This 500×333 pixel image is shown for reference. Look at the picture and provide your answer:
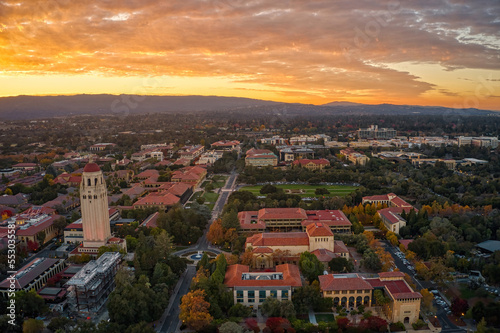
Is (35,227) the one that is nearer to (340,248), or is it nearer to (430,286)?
(340,248)

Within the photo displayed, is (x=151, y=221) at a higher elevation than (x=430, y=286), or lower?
higher

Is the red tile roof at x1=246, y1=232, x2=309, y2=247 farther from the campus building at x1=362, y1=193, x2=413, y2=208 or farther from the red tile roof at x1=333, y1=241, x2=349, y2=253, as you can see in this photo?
the campus building at x1=362, y1=193, x2=413, y2=208

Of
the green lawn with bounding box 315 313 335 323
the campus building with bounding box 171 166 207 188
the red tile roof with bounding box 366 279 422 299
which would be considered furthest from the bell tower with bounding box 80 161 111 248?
the campus building with bounding box 171 166 207 188

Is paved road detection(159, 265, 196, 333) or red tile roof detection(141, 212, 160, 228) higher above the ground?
red tile roof detection(141, 212, 160, 228)

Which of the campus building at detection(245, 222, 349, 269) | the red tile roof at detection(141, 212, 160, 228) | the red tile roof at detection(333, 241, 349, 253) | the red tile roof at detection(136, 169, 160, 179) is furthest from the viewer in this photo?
the red tile roof at detection(136, 169, 160, 179)

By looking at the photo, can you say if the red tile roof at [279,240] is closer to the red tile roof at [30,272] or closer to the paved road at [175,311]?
the paved road at [175,311]

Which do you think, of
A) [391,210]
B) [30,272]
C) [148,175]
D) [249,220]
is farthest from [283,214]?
[148,175]
